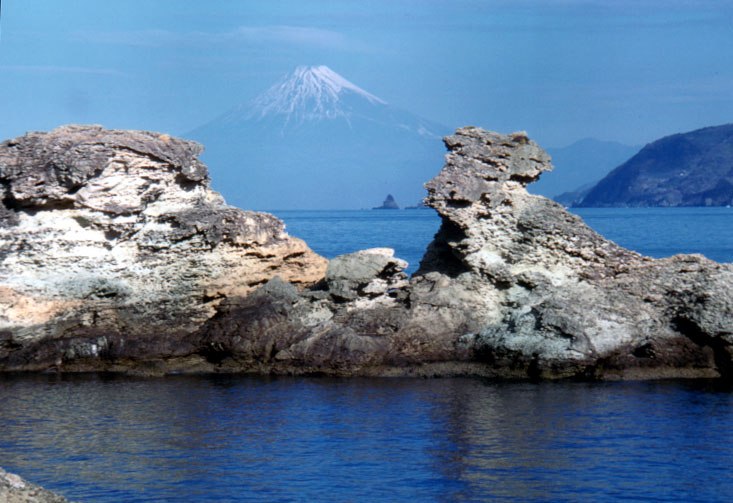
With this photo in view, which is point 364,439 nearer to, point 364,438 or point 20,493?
point 364,438

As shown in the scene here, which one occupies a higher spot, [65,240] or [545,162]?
[545,162]

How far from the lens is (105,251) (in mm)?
28922

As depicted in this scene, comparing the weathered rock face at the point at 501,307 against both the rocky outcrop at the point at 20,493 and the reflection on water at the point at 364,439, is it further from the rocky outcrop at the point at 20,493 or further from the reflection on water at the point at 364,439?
the rocky outcrop at the point at 20,493

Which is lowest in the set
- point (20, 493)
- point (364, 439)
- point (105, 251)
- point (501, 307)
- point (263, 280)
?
point (20, 493)

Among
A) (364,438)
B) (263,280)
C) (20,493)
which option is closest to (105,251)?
(263,280)

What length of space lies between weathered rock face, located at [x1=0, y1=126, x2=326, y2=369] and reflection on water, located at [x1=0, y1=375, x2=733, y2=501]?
1.76 meters

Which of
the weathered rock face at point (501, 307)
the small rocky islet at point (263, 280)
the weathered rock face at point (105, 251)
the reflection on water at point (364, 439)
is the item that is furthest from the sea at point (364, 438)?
the weathered rock face at point (105, 251)

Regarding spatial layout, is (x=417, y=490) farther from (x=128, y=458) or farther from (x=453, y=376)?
(x=453, y=376)

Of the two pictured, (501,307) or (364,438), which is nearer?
(364,438)

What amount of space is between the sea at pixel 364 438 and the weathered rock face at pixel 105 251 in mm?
1310

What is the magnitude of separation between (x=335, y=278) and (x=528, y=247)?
4788mm

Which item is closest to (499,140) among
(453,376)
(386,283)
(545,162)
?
(545,162)

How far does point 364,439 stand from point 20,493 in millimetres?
9251

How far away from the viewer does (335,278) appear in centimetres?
2895
